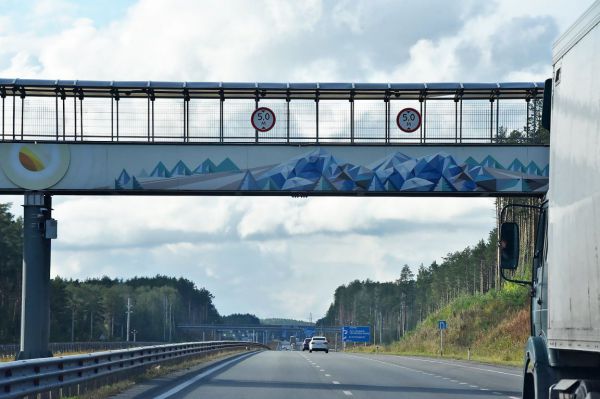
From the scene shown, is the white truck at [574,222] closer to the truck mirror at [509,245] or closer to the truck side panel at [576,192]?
the truck side panel at [576,192]

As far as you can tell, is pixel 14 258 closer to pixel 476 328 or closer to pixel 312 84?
pixel 476 328

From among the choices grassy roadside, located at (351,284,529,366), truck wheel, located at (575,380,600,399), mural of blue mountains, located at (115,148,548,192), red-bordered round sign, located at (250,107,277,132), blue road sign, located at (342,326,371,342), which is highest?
red-bordered round sign, located at (250,107,277,132)

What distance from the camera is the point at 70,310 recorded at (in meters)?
164

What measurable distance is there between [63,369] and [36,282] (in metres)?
18.9

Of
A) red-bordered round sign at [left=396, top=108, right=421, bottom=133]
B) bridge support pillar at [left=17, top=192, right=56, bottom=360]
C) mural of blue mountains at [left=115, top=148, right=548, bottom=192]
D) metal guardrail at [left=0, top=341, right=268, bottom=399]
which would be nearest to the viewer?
metal guardrail at [left=0, top=341, right=268, bottom=399]

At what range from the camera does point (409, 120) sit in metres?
42.2

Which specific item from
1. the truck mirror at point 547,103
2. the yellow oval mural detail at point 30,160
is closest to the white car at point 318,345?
the yellow oval mural detail at point 30,160

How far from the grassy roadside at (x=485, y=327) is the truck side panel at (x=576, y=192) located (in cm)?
5490

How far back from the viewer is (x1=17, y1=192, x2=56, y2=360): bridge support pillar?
3859cm

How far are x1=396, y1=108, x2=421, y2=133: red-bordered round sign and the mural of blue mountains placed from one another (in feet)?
5.33

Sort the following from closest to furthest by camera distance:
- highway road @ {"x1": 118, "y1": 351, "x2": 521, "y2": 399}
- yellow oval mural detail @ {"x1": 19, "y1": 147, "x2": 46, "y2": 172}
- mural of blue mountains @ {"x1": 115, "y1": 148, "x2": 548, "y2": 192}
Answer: highway road @ {"x1": 118, "y1": 351, "x2": 521, "y2": 399} < yellow oval mural detail @ {"x1": 19, "y1": 147, "x2": 46, "y2": 172} < mural of blue mountains @ {"x1": 115, "y1": 148, "x2": 548, "y2": 192}

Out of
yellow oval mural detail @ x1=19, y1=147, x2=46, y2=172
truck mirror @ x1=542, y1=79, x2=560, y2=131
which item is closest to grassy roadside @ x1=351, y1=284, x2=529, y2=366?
yellow oval mural detail @ x1=19, y1=147, x2=46, y2=172

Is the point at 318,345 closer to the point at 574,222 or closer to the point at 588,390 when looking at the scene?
the point at 588,390

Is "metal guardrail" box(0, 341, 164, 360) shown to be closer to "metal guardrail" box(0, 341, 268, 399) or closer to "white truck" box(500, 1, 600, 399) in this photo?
"metal guardrail" box(0, 341, 268, 399)
